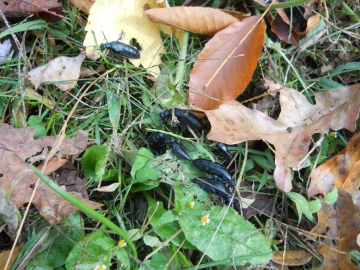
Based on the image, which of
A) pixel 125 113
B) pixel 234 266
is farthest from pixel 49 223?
pixel 234 266

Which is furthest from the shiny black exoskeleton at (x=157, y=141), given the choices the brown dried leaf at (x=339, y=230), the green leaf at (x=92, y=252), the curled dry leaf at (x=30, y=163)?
the brown dried leaf at (x=339, y=230)

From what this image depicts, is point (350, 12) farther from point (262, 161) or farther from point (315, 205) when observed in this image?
point (315, 205)

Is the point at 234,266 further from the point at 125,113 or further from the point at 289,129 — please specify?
the point at 125,113

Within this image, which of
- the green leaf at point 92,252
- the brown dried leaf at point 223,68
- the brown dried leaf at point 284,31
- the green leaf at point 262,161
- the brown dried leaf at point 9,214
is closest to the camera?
the brown dried leaf at point 9,214

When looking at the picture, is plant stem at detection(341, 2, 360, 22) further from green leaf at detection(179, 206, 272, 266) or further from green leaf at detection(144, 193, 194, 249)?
green leaf at detection(144, 193, 194, 249)

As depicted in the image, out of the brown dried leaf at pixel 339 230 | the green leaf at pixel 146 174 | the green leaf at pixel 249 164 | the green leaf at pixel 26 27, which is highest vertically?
the green leaf at pixel 26 27

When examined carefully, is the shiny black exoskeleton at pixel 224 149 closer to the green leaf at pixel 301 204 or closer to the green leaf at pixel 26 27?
the green leaf at pixel 301 204

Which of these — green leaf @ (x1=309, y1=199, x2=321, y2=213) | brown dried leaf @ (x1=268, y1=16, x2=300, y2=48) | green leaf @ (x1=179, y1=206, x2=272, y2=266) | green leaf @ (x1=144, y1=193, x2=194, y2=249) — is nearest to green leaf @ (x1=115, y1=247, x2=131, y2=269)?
green leaf @ (x1=144, y1=193, x2=194, y2=249)
